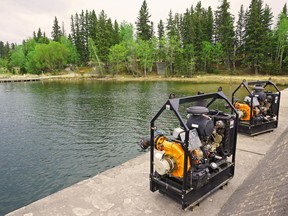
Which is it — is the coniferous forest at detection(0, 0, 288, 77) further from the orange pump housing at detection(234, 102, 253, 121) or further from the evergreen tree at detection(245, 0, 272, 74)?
the orange pump housing at detection(234, 102, 253, 121)

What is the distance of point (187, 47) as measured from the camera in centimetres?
5641

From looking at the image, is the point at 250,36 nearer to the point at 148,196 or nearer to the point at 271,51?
the point at 271,51

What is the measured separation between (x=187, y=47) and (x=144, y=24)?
19617 mm

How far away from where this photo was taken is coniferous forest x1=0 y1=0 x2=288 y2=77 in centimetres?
4897

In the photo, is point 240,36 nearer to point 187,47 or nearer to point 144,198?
point 187,47

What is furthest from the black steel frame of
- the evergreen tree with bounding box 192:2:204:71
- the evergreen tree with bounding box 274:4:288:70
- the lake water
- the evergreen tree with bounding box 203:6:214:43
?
the evergreen tree with bounding box 203:6:214:43

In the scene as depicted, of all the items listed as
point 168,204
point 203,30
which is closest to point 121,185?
point 168,204

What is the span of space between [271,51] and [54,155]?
183ft

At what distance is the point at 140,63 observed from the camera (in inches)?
2475

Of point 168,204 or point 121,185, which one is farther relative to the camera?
point 121,185

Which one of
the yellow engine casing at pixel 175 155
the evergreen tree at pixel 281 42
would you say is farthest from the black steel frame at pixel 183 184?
the evergreen tree at pixel 281 42

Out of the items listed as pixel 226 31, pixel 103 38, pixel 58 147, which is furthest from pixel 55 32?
pixel 58 147

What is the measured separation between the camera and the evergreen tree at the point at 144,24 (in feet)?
225

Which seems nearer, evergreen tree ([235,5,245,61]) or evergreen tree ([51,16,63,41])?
evergreen tree ([235,5,245,61])
